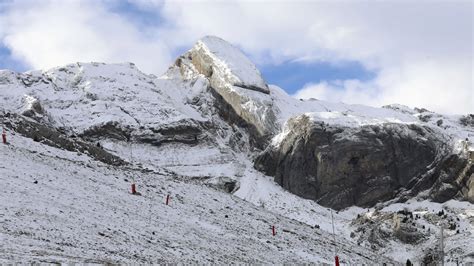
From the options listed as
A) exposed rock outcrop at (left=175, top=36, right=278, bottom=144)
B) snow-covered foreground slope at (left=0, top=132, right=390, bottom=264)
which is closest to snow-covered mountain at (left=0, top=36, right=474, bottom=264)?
snow-covered foreground slope at (left=0, top=132, right=390, bottom=264)

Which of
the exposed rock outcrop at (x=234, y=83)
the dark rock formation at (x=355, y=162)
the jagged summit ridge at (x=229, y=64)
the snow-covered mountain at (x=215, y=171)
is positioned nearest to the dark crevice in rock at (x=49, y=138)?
the snow-covered mountain at (x=215, y=171)

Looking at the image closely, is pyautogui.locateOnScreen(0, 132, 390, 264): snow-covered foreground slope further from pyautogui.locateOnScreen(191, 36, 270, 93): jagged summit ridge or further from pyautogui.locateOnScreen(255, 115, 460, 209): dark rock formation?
pyautogui.locateOnScreen(191, 36, 270, 93): jagged summit ridge

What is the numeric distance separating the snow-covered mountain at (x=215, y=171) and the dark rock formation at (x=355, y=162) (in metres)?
0.16

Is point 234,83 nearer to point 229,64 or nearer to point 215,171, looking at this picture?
point 229,64

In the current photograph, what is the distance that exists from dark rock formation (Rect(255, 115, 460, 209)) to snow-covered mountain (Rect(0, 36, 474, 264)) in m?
0.16

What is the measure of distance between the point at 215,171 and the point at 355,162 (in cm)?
1658

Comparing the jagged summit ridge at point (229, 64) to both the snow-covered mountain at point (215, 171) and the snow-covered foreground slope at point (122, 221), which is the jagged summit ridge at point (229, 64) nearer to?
the snow-covered mountain at point (215, 171)

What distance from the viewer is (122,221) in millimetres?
30000

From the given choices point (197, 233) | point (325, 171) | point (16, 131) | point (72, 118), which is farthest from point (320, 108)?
point (197, 233)

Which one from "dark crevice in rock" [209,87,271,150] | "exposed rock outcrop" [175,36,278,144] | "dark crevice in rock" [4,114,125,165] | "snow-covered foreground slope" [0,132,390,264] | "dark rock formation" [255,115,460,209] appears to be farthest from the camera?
"exposed rock outcrop" [175,36,278,144]

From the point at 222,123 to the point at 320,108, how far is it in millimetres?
16074

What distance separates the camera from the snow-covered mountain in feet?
94.0

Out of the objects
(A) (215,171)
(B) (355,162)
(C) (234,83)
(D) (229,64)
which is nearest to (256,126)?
(C) (234,83)

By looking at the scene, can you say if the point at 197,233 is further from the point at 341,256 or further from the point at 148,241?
the point at 341,256
